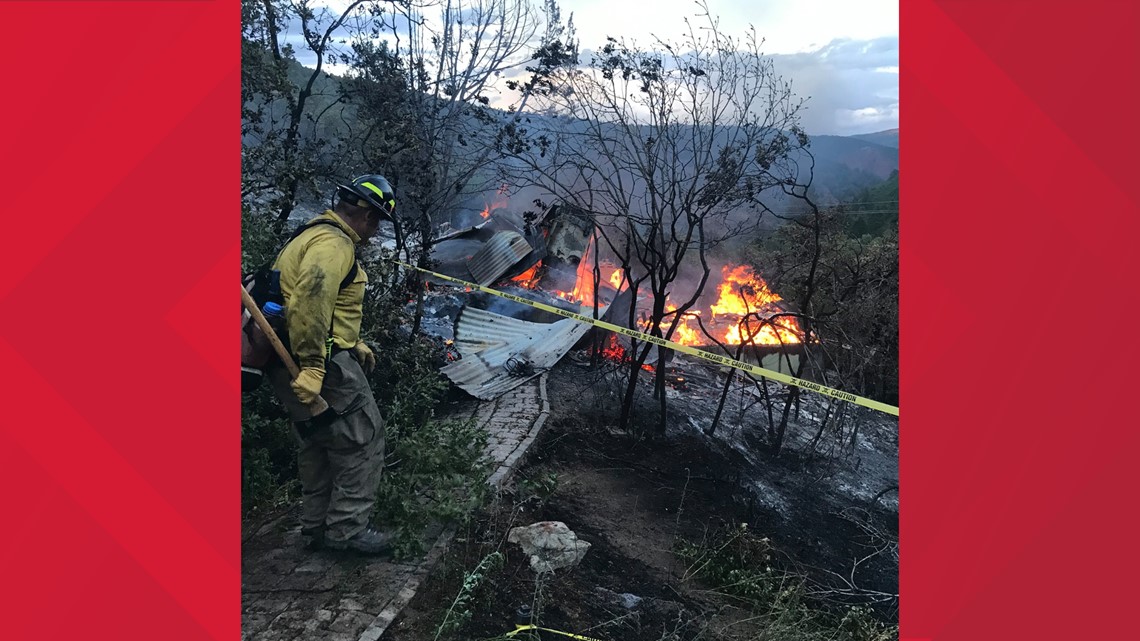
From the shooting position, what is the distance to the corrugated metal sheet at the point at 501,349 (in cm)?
625

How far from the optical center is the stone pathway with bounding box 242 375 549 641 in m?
2.98

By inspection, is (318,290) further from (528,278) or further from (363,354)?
(528,278)

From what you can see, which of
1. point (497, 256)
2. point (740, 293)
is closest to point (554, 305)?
point (497, 256)

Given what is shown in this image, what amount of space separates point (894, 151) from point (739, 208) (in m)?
2.89

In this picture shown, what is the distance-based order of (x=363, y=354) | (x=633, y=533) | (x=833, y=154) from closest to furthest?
(x=363, y=354)
(x=633, y=533)
(x=833, y=154)

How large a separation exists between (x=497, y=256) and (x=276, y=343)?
18.5 ft

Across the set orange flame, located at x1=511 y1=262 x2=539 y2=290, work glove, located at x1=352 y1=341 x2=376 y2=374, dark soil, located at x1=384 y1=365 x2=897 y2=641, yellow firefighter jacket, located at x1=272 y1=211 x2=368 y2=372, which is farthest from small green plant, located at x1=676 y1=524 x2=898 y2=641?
orange flame, located at x1=511 y1=262 x2=539 y2=290

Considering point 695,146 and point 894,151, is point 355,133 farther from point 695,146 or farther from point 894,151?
point 894,151

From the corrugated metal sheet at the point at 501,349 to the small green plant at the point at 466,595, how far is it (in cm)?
276

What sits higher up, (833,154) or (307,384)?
(833,154)

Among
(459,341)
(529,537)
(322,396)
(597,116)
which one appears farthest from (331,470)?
(597,116)

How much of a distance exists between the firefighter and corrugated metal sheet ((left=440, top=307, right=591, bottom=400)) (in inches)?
98.9

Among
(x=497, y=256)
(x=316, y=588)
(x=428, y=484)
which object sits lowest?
(x=316, y=588)

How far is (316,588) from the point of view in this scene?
3.28 m
